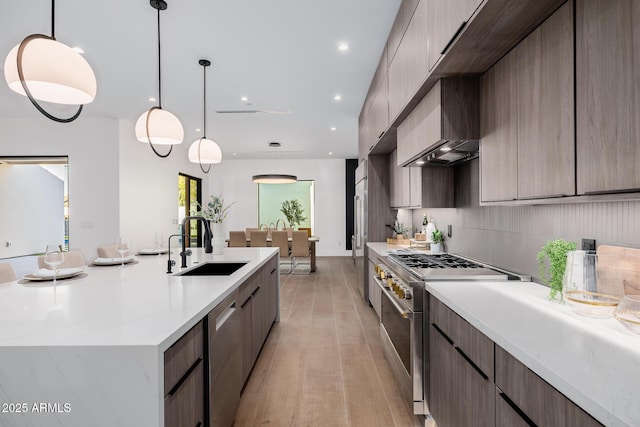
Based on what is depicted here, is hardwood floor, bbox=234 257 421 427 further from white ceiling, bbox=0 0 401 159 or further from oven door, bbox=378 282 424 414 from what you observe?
white ceiling, bbox=0 0 401 159

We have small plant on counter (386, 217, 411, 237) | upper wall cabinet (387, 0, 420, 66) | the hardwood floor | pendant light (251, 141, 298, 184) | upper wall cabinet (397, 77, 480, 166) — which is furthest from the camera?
pendant light (251, 141, 298, 184)

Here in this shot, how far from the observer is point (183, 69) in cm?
358

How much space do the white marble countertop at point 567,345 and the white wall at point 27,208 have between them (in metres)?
9.55

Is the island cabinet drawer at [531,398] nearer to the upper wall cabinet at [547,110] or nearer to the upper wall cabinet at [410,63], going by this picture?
the upper wall cabinet at [547,110]

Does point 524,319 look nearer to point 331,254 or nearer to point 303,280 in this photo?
point 303,280

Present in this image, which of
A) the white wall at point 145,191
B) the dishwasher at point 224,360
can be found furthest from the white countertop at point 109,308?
the white wall at point 145,191

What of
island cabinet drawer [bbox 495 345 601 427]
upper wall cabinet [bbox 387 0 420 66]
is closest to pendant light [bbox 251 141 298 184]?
upper wall cabinet [bbox 387 0 420 66]

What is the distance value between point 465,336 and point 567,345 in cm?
45

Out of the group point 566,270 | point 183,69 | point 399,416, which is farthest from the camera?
point 183,69

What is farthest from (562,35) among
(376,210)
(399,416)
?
(376,210)

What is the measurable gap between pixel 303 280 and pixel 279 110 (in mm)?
3170

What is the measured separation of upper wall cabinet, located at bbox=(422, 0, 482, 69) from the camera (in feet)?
4.72

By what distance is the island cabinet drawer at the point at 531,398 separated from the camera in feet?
2.65

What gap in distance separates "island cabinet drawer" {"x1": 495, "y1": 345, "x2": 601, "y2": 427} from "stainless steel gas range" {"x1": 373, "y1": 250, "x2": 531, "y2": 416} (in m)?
0.79
